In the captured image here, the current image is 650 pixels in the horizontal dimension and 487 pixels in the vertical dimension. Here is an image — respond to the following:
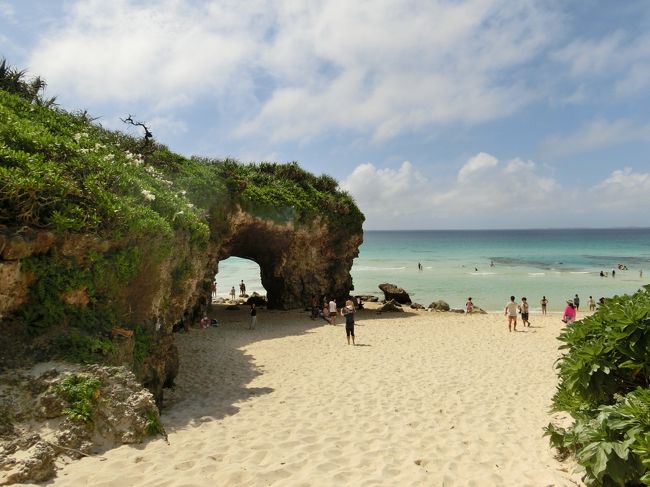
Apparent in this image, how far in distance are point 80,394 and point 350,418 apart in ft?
15.3

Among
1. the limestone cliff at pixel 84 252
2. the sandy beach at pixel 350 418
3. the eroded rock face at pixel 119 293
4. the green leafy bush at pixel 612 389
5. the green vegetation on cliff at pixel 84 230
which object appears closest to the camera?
the green leafy bush at pixel 612 389

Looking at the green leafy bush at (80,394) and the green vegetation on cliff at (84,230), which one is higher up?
the green vegetation on cliff at (84,230)

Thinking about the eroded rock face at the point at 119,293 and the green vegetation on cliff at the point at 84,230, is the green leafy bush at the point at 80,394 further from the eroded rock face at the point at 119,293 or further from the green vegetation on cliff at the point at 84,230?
the eroded rock face at the point at 119,293

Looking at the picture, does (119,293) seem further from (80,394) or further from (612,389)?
(612,389)

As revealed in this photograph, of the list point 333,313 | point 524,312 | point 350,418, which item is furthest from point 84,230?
point 524,312

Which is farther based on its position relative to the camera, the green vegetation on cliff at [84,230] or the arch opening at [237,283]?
the arch opening at [237,283]

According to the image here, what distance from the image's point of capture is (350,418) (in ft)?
25.6

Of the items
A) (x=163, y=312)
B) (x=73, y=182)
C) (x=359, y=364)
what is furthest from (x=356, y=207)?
(x=73, y=182)

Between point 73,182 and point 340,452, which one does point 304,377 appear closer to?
point 340,452

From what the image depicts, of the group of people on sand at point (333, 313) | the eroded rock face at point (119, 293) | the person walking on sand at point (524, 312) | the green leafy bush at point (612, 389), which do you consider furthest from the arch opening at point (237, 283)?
the green leafy bush at point (612, 389)

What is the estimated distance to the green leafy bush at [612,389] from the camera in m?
4.13

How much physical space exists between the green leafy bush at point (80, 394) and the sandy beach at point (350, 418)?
0.66 metres

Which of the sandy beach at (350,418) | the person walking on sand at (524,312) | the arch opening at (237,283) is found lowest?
the sandy beach at (350,418)

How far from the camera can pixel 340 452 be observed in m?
6.19
